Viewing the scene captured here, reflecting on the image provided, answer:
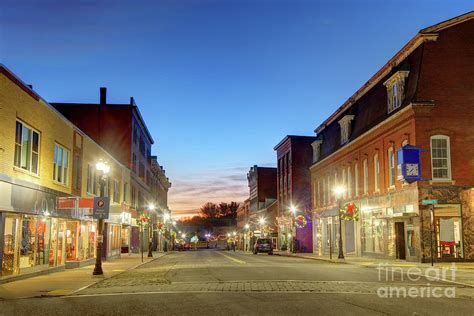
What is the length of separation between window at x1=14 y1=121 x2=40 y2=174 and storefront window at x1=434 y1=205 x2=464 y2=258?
22.2 meters

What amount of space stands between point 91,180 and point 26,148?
13.0m

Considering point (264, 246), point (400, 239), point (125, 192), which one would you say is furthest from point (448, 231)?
point (125, 192)

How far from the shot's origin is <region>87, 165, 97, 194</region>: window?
34.9m

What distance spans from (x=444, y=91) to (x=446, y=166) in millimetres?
4463

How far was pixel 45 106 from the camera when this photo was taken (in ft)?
82.6

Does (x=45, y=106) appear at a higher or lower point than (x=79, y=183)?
higher

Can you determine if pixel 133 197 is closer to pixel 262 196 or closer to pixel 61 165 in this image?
pixel 61 165

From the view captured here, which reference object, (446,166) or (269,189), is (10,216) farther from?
(269,189)

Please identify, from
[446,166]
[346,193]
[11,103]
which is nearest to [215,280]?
[11,103]

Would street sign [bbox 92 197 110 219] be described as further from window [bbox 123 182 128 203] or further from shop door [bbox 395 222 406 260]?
window [bbox 123 182 128 203]

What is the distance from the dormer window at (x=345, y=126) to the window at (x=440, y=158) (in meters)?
13.4

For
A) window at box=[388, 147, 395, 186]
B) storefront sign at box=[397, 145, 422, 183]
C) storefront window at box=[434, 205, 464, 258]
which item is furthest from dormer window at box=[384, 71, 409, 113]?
storefront window at box=[434, 205, 464, 258]

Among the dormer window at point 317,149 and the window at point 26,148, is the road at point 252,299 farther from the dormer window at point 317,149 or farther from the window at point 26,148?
the dormer window at point 317,149

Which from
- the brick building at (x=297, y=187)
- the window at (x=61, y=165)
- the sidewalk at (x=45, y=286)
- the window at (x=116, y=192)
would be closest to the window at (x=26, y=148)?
the window at (x=61, y=165)
